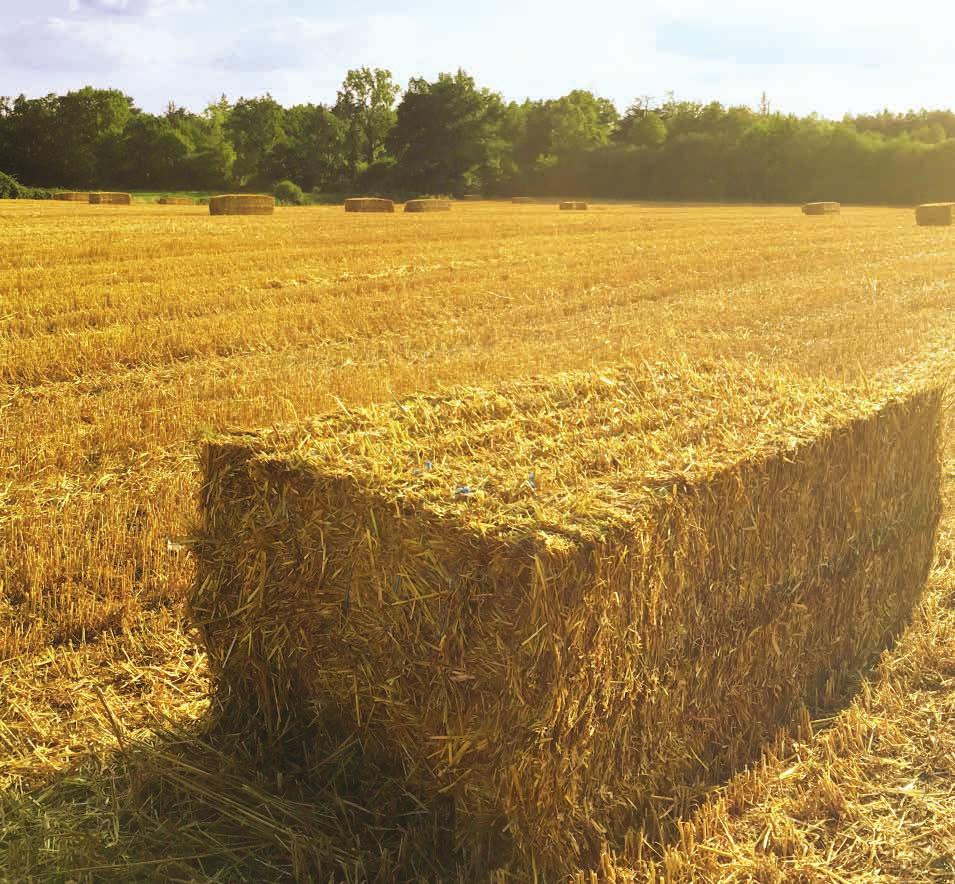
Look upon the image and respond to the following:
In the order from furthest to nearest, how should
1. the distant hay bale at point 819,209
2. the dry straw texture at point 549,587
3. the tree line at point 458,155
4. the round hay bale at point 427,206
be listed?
1. the tree line at point 458,155
2. the distant hay bale at point 819,209
3. the round hay bale at point 427,206
4. the dry straw texture at point 549,587

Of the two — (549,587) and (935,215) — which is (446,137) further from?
(549,587)

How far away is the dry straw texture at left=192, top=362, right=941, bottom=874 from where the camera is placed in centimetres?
301

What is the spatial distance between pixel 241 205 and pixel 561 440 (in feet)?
95.2

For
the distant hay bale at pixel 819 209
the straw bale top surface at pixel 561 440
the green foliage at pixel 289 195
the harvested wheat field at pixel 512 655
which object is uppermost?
the green foliage at pixel 289 195

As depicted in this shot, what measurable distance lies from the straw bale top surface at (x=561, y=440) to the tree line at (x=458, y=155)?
5646 cm

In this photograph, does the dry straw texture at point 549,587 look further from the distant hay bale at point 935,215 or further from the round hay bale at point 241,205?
the distant hay bale at point 935,215

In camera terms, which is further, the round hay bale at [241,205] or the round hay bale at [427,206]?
the round hay bale at [427,206]

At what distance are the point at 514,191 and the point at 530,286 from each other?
5446cm

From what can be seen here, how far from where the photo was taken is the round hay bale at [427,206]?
3653 cm

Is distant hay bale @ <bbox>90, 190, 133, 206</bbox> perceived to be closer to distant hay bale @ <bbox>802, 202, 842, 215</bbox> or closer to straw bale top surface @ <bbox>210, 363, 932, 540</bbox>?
distant hay bale @ <bbox>802, 202, 842, 215</bbox>

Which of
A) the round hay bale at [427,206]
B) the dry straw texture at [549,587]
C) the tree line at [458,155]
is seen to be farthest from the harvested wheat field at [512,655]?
the tree line at [458,155]

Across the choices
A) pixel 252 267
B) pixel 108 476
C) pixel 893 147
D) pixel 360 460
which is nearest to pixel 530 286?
pixel 252 267

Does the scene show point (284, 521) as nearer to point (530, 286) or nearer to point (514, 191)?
point (530, 286)

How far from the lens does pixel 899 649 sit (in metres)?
4.71
